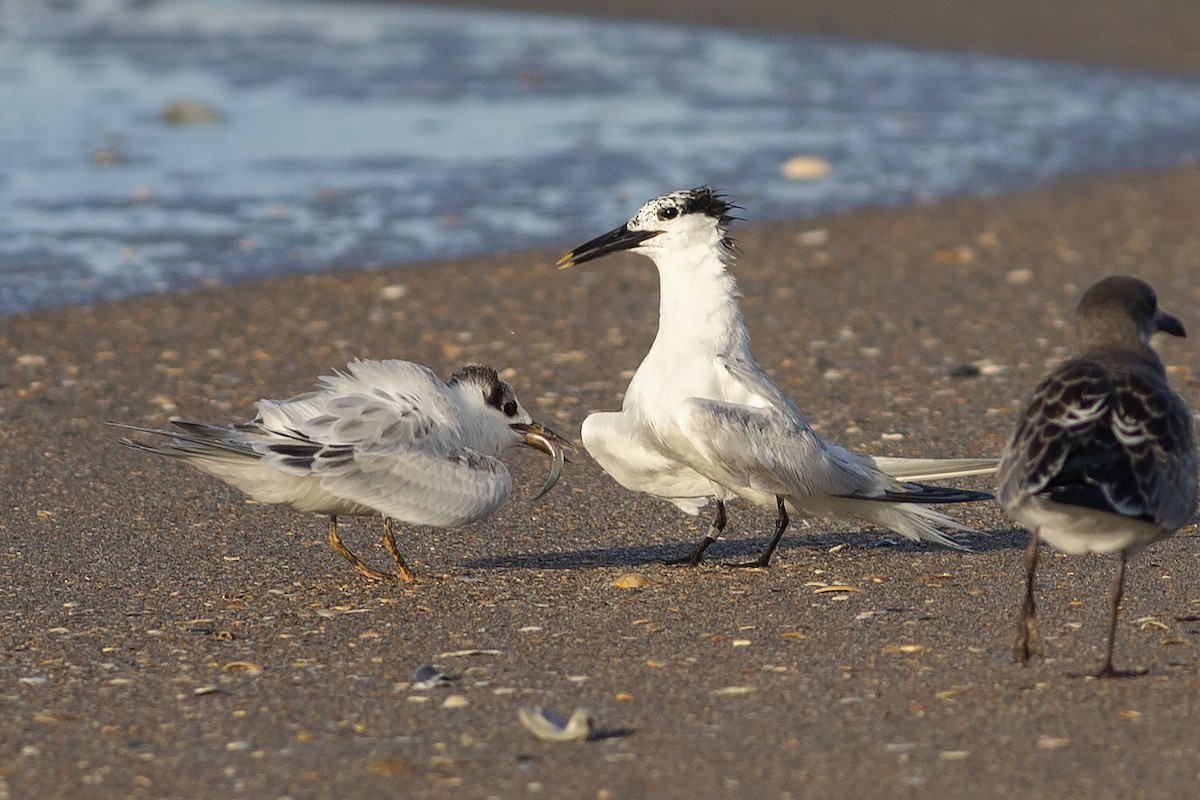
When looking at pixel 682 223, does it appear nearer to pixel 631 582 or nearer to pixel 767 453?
pixel 767 453

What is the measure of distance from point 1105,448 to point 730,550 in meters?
1.88

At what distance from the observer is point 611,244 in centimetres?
612

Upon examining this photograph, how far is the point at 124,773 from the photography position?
12.8 ft

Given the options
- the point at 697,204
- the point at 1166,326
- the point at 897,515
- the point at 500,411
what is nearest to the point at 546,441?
the point at 500,411

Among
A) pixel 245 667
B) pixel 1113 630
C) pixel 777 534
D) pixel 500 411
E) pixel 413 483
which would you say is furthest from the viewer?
pixel 500 411

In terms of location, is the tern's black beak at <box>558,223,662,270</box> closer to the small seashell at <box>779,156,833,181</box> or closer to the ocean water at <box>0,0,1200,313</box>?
the ocean water at <box>0,0,1200,313</box>

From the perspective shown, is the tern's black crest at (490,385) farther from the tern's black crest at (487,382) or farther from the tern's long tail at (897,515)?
the tern's long tail at (897,515)

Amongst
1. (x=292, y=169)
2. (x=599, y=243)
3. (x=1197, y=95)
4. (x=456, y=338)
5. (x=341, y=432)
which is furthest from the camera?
(x=1197, y=95)

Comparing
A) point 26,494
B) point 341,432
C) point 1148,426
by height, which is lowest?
point 26,494

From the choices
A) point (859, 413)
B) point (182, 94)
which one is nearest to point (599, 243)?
point (859, 413)

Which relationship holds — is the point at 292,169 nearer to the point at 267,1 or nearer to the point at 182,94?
the point at 182,94

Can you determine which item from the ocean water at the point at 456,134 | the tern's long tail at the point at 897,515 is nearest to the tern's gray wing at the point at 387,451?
the tern's long tail at the point at 897,515

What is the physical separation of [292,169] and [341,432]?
8.06m

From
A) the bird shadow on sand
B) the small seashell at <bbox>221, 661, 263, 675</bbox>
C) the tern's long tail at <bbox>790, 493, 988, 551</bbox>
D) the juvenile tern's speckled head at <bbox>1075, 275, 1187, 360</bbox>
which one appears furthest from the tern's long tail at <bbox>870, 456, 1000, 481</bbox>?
the small seashell at <bbox>221, 661, 263, 675</bbox>
